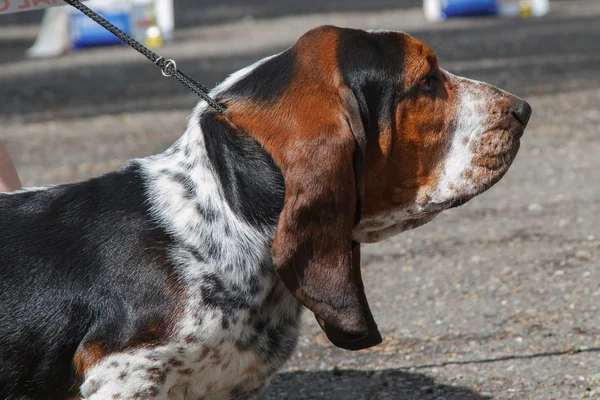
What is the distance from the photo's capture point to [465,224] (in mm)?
6348

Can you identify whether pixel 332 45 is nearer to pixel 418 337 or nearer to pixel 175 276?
pixel 175 276

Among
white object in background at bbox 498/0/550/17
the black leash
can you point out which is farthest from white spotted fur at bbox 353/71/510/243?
white object in background at bbox 498/0/550/17

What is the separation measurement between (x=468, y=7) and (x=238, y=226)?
1432cm

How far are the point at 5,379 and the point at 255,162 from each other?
3.38ft

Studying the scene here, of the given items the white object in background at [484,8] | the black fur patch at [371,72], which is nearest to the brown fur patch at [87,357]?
the black fur patch at [371,72]

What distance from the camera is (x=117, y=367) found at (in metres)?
2.86

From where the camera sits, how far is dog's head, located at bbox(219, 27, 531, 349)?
109 inches

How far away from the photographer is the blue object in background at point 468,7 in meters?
16.5

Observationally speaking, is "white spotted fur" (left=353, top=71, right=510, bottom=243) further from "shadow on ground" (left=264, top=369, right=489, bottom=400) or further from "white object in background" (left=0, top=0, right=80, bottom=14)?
"white object in background" (left=0, top=0, right=80, bottom=14)

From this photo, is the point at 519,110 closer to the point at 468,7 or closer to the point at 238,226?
the point at 238,226

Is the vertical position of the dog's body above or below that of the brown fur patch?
above

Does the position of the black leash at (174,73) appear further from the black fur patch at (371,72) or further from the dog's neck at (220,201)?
the black fur patch at (371,72)

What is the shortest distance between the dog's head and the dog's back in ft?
1.48

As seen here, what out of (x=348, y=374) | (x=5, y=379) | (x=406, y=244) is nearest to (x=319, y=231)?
(x=5, y=379)
